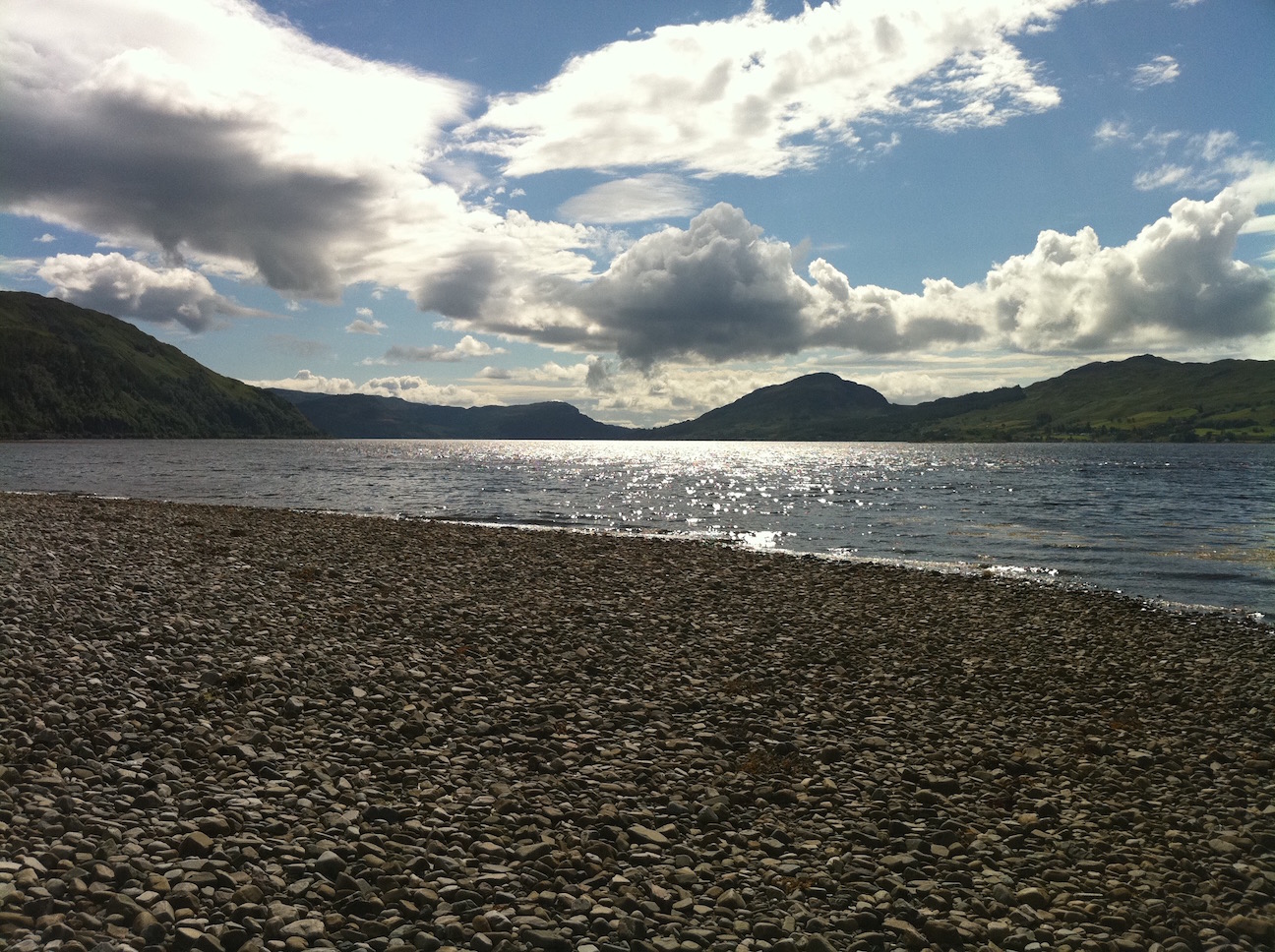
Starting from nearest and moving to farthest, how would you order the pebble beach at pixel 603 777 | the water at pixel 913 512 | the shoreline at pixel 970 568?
the pebble beach at pixel 603 777 → the shoreline at pixel 970 568 → the water at pixel 913 512

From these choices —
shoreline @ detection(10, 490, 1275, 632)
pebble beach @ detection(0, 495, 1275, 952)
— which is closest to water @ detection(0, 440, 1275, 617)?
shoreline @ detection(10, 490, 1275, 632)

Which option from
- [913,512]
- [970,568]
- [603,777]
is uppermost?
[913,512]

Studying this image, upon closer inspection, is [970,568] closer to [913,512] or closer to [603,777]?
[603,777]

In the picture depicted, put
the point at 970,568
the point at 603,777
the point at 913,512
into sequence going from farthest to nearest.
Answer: the point at 913,512 < the point at 970,568 < the point at 603,777

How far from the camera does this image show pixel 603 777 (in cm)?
1082

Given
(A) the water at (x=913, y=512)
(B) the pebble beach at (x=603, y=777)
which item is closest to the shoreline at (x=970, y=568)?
(A) the water at (x=913, y=512)

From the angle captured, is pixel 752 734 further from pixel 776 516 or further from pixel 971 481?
pixel 971 481

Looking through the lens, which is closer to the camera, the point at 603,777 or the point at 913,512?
the point at 603,777

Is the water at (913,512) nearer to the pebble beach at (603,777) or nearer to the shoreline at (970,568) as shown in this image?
the shoreline at (970,568)

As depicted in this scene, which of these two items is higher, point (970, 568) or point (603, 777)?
point (603, 777)

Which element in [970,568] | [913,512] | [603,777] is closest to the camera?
[603,777]

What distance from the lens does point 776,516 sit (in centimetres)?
6362

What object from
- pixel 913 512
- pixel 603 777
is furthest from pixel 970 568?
pixel 913 512

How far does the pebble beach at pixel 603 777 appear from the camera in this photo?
7.62 metres
